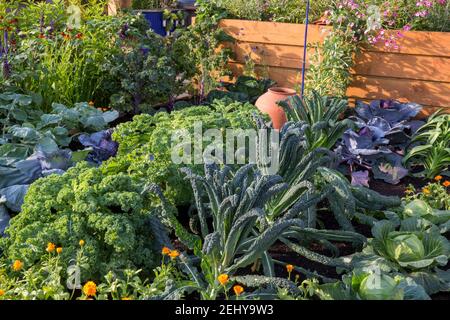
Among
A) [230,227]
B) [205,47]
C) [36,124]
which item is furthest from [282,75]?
[230,227]

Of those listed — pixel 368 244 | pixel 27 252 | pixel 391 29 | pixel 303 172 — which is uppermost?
pixel 391 29

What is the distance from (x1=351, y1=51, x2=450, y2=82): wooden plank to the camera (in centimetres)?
409

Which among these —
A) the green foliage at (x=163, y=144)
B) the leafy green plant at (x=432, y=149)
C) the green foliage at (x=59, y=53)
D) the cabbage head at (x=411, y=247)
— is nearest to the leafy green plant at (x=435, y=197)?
the leafy green plant at (x=432, y=149)

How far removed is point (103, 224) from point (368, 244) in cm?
120

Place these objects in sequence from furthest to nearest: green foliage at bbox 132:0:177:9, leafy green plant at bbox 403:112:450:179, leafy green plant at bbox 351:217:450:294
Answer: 1. green foliage at bbox 132:0:177:9
2. leafy green plant at bbox 403:112:450:179
3. leafy green plant at bbox 351:217:450:294

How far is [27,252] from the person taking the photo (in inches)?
78.7

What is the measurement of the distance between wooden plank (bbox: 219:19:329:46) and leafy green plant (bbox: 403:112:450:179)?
1278 mm

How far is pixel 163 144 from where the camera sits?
265 centimetres

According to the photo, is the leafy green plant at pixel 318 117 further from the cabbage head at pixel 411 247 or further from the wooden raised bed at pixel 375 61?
the wooden raised bed at pixel 375 61
